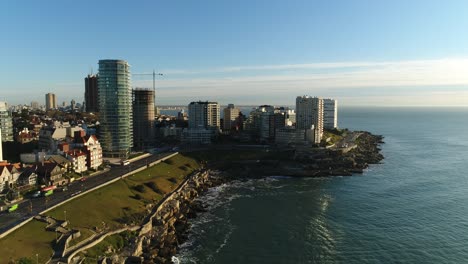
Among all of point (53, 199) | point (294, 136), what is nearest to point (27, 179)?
point (53, 199)

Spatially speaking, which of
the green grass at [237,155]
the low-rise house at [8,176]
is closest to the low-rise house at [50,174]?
the low-rise house at [8,176]

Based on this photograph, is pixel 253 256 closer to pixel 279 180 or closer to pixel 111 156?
pixel 279 180

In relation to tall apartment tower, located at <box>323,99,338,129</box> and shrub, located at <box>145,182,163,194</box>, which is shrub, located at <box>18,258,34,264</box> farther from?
tall apartment tower, located at <box>323,99,338,129</box>

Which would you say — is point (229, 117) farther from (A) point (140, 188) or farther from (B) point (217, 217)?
(B) point (217, 217)

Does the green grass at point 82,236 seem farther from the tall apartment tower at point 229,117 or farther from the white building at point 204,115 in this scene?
the tall apartment tower at point 229,117

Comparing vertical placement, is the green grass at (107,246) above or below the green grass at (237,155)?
below

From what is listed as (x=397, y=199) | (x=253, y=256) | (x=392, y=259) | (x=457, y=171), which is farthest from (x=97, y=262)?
(x=457, y=171)
